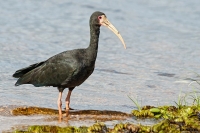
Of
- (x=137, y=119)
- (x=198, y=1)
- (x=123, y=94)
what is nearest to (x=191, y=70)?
(x=123, y=94)

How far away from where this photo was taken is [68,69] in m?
9.22

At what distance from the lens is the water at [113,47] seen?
1087 cm

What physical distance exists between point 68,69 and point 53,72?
35 cm

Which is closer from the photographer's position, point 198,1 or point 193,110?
point 193,110

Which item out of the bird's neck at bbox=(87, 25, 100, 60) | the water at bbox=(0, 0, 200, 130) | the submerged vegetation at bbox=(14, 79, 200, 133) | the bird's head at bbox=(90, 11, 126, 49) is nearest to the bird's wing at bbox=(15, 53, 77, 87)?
the bird's neck at bbox=(87, 25, 100, 60)

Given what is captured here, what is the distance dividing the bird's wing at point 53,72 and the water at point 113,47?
0.54 m

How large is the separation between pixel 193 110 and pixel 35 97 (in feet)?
10.4

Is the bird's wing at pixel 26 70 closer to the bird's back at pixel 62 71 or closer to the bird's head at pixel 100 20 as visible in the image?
the bird's back at pixel 62 71

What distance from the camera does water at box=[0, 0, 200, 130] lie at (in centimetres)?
1087

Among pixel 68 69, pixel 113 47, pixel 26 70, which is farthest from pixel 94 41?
pixel 113 47

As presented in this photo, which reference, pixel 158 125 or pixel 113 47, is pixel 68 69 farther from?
pixel 113 47

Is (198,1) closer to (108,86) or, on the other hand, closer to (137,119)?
(108,86)

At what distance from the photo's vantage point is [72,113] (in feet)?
31.0

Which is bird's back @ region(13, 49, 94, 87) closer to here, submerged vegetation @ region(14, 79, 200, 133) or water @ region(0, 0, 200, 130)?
water @ region(0, 0, 200, 130)
